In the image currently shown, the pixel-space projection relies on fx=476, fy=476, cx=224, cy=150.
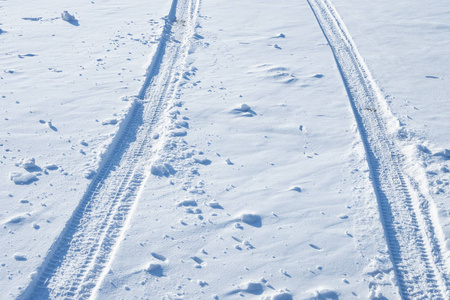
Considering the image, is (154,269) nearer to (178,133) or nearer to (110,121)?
(178,133)

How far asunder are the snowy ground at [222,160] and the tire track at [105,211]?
0.02 m

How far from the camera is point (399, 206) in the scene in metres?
5.07

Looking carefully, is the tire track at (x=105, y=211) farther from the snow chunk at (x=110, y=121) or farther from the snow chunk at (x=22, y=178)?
the snow chunk at (x=22, y=178)

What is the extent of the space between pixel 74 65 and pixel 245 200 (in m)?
4.28

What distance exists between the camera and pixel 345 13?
1030cm

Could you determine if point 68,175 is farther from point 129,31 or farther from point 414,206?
point 129,31

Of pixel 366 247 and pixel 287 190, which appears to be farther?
pixel 287 190

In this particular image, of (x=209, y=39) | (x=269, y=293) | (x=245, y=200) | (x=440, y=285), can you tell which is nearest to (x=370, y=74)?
(x=209, y=39)

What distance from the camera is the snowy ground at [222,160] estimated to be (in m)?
4.28

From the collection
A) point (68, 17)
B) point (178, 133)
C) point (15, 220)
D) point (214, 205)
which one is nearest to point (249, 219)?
point (214, 205)

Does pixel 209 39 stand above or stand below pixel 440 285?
above

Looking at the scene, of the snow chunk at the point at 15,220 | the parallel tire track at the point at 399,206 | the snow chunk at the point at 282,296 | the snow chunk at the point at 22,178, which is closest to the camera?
the snow chunk at the point at 282,296

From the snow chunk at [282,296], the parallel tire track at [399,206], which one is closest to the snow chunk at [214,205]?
the snow chunk at [282,296]

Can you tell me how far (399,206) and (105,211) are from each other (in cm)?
309
